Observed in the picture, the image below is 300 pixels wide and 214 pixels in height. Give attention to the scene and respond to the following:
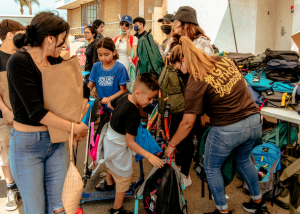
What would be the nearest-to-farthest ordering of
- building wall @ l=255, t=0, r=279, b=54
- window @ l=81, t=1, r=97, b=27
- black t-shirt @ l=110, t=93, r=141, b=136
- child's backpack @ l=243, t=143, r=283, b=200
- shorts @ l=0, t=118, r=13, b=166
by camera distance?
black t-shirt @ l=110, t=93, r=141, b=136, shorts @ l=0, t=118, r=13, b=166, child's backpack @ l=243, t=143, r=283, b=200, building wall @ l=255, t=0, r=279, b=54, window @ l=81, t=1, r=97, b=27

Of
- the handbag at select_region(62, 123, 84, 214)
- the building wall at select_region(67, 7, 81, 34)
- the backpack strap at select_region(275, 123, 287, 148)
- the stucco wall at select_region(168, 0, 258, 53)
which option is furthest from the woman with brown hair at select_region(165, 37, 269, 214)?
the building wall at select_region(67, 7, 81, 34)

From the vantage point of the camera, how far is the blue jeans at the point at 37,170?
5.12ft

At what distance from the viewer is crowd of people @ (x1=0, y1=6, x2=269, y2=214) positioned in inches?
58.9

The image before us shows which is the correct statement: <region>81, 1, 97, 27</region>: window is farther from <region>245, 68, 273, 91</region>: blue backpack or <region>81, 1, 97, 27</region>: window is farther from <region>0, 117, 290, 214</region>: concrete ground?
<region>0, 117, 290, 214</region>: concrete ground

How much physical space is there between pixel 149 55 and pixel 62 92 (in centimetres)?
290

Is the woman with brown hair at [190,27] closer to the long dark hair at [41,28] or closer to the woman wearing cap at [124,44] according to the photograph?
the woman wearing cap at [124,44]

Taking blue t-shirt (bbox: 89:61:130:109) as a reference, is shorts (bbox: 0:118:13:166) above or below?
below

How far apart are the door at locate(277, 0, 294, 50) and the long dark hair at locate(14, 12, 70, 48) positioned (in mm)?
7200

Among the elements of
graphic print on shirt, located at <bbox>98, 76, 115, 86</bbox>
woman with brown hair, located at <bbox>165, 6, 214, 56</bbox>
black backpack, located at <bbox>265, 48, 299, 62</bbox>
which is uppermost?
woman with brown hair, located at <bbox>165, 6, 214, 56</bbox>

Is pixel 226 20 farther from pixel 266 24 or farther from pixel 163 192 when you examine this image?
pixel 163 192

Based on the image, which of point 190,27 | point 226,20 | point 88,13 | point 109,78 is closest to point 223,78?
point 190,27

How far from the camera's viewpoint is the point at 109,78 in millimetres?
3258

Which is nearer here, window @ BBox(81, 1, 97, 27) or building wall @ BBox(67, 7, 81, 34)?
window @ BBox(81, 1, 97, 27)

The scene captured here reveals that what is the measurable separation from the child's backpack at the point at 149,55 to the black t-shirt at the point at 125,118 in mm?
1895
